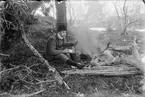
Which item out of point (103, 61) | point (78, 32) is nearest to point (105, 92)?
point (103, 61)

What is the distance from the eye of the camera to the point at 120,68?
4.17m

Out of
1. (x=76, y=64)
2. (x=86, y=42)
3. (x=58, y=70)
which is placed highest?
(x=86, y=42)

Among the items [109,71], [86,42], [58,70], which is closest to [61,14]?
[86,42]

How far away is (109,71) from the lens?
4.04 metres

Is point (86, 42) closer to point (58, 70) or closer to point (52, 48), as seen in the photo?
point (52, 48)

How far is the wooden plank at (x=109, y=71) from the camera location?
13.1ft

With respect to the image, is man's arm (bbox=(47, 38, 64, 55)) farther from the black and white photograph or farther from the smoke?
the smoke

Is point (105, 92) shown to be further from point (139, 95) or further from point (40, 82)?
point (40, 82)

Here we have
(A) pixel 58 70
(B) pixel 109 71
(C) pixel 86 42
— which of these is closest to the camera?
(B) pixel 109 71

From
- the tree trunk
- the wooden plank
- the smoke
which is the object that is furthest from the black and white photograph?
the tree trunk

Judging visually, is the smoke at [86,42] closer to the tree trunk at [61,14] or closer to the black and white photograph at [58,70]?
the black and white photograph at [58,70]

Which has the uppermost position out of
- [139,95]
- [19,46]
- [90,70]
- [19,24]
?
[19,24]

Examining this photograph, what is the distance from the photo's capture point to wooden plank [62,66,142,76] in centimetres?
398

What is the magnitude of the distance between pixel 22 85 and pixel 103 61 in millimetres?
2319
